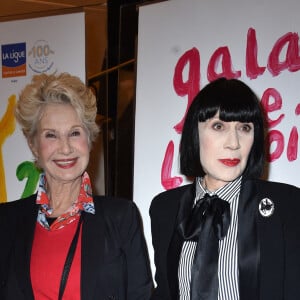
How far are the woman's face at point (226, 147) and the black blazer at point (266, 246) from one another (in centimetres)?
7

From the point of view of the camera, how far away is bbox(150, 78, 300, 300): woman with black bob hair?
136 centimetres

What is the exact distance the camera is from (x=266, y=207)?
143 cm

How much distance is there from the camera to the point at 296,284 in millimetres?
1356

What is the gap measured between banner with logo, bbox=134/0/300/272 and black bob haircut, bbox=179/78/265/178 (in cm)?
29

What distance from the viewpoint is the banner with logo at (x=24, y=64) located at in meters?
2.29

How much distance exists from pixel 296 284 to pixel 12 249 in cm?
91

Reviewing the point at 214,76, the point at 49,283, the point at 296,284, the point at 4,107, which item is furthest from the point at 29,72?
the point at 296,284

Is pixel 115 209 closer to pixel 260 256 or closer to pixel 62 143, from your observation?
pixel 62 143

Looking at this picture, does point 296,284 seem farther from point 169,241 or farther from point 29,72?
point 29,72

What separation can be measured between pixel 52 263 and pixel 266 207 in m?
0.70

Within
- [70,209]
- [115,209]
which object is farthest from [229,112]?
[70,209]

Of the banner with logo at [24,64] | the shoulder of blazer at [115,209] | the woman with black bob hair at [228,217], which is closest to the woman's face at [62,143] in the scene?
the shoulder of blazer at [115,209]

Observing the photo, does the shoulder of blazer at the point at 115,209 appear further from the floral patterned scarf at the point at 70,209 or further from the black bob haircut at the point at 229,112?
the black bob haircut at the point at 229,112

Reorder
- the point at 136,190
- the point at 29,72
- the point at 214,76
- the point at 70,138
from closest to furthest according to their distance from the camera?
the point at 70,138, the point at 214,76, the point at 136,190, the point at 29,72
